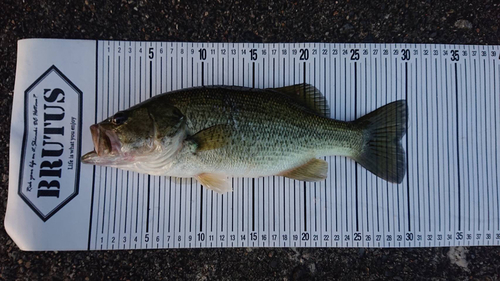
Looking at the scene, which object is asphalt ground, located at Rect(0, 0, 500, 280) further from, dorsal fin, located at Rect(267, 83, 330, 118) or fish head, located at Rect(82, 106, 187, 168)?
fish head, located at Rect(82, 106, 187, 168)

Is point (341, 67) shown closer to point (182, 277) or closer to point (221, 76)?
point (221, 76)

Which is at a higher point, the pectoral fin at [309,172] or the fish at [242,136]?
the fish at [242,136]

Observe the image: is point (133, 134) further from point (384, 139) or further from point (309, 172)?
point (384, 139)

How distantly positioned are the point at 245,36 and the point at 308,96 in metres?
0.76

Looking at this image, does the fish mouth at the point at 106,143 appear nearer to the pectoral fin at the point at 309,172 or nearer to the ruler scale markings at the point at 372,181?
the ruler scale markings at the point at 372,181

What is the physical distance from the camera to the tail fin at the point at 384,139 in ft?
7.91

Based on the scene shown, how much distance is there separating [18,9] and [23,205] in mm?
1641

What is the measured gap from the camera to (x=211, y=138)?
6.87 feet

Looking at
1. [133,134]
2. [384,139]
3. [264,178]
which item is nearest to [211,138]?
[133,134]

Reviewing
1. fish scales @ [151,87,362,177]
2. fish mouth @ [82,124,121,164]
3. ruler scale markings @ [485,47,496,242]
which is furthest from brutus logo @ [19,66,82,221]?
ruler scale markings @ [485,47,496,242]

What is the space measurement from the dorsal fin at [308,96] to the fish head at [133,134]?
34.8 inches

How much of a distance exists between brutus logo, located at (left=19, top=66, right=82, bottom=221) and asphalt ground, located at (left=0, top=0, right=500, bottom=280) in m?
0.23

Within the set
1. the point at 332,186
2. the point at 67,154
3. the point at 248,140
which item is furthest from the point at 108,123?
the point at 332,186

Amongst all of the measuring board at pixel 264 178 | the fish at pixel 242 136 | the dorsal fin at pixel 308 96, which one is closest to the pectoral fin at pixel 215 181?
the fish at pixel 242 136
